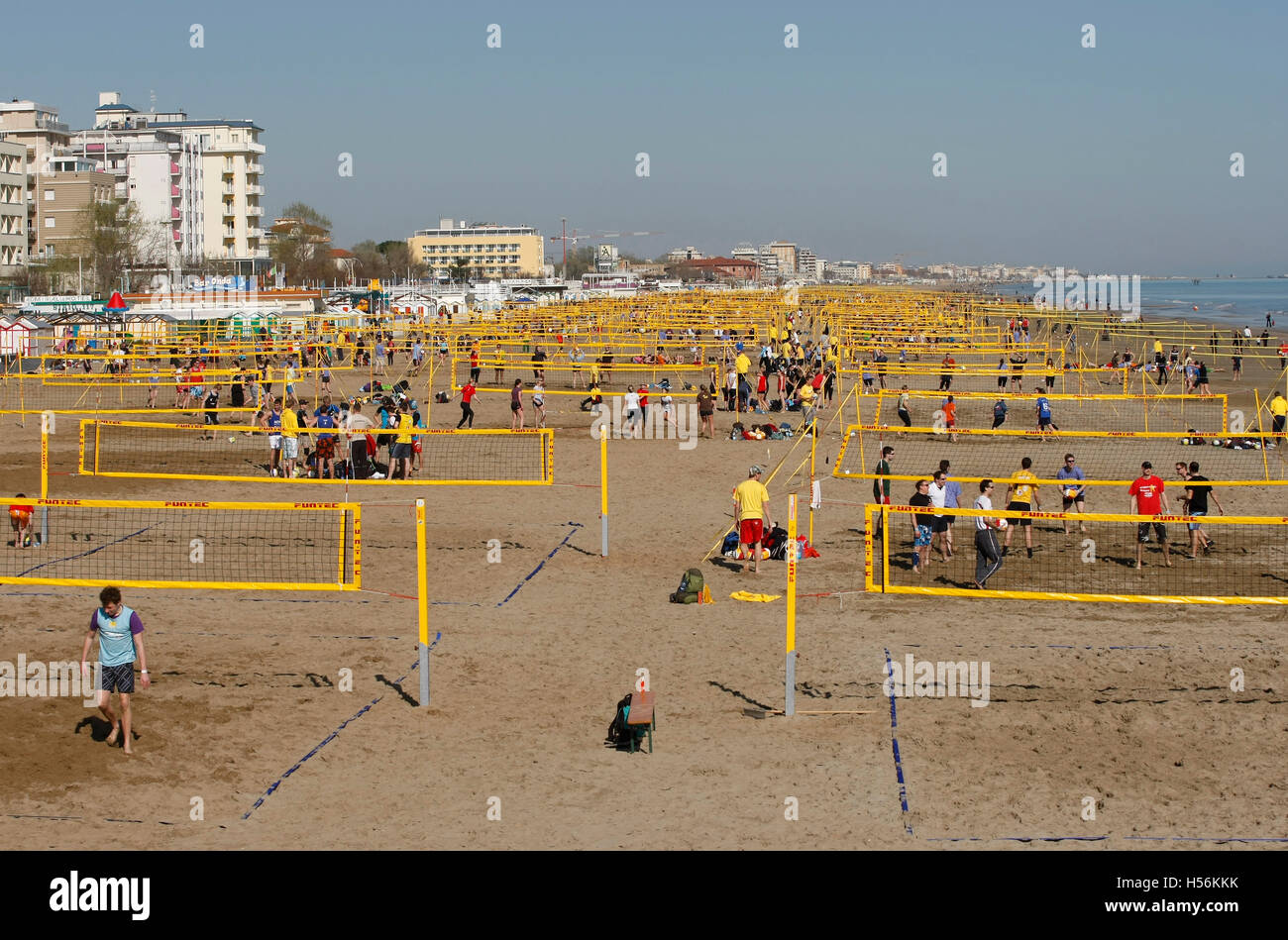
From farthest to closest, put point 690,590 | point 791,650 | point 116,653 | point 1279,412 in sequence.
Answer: point 1279,412
point 690,590
point 791,650
point 116,653

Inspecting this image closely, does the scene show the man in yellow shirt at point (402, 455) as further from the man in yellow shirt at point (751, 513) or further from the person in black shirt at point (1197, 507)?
the person in black shirt at point (1197, 507)

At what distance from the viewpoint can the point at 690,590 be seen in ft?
47.0

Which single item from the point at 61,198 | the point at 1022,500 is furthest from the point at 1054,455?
the point at 61,198

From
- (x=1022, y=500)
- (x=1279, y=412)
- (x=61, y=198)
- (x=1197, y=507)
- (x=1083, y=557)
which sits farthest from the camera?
(x=61, y=198)

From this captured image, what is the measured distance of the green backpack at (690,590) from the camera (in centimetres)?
1433

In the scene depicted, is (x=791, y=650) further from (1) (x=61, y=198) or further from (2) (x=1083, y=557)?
(1) (x=61, y=198)
